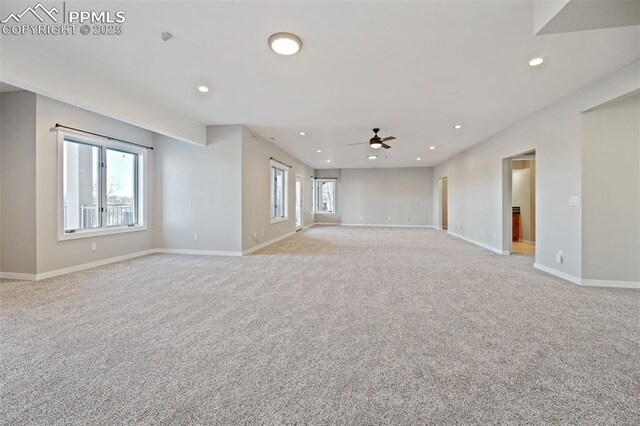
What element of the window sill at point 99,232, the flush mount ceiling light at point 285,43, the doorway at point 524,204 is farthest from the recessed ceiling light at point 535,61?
the window sill at point 99,232

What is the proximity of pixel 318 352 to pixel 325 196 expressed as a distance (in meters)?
11.0

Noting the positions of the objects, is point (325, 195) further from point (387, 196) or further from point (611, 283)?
point (611, 283)

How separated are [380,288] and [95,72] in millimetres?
4380

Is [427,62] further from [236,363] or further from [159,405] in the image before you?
[159,405]

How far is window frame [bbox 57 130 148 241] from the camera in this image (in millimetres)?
4090

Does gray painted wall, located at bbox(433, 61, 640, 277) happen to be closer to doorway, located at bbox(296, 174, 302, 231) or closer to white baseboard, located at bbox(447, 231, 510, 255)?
white baseboard, located at bbox(447, 231, 510, 255)

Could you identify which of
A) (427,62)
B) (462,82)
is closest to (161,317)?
(427,62)

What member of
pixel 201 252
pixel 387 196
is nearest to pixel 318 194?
pixel 387 196

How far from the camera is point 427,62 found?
117 inches

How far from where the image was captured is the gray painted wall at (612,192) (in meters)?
3.43

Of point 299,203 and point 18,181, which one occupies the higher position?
point 18,181

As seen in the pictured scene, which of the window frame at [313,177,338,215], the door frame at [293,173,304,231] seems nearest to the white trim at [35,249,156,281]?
the door frame at [293,173,304,231]
